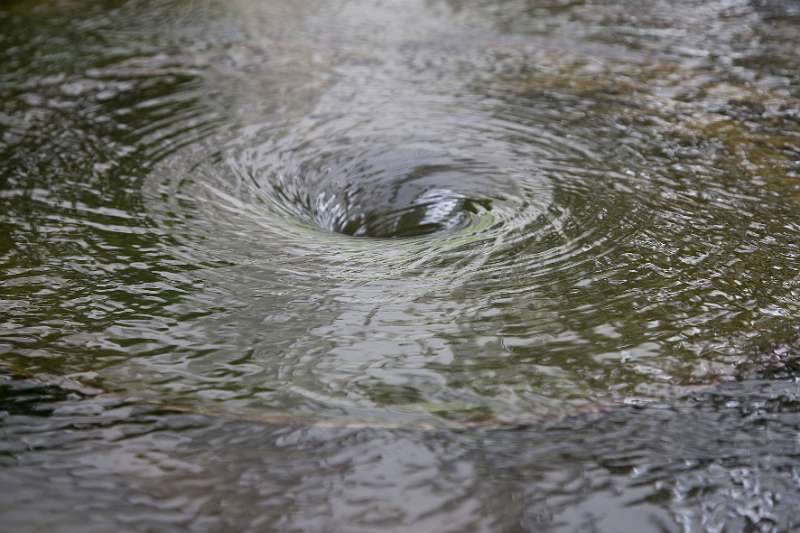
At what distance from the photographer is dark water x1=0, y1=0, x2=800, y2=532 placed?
5.46ft

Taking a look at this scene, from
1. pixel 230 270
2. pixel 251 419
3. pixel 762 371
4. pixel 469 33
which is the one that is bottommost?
pixel 762 371

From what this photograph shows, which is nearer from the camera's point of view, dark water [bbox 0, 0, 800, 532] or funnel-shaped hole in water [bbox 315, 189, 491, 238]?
dark water [bbox 0, 0, 800, 532]

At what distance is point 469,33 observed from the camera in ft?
16.0

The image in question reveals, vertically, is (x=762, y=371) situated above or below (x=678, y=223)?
below

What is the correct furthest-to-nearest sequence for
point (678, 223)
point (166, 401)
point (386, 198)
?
point (386, 198)
point (678, 223)
point (166, 401)

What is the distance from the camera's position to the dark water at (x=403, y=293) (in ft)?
5.46

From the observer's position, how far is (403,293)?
233 cm

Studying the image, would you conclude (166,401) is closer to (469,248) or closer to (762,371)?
(469,248)

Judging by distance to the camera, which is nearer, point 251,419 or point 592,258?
point 251,419

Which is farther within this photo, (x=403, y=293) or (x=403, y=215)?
(x=403, y=215)

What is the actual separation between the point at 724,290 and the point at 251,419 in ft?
4.39

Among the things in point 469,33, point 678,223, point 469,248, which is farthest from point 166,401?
point 469,33

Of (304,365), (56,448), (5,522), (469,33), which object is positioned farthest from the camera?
(469,33)

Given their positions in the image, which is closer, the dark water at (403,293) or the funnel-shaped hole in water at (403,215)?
the dark water at (403,293)
